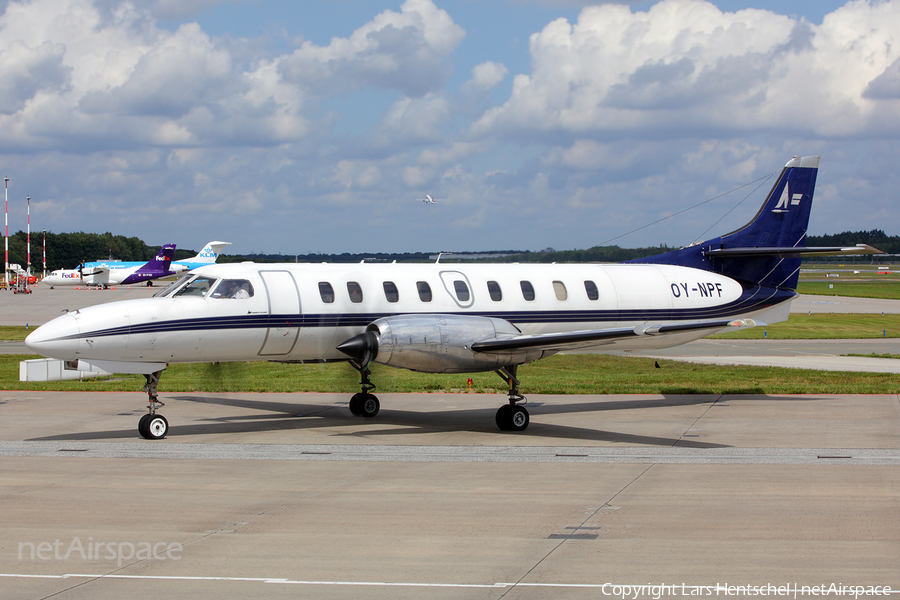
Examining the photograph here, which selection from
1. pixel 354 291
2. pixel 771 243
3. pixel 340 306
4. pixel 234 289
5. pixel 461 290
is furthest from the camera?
pixel 771 243

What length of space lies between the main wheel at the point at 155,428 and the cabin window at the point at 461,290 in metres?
6.95

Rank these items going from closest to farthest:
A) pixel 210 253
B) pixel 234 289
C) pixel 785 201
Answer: pixel 234 289 < pixel 785 201 < pixel 210 253

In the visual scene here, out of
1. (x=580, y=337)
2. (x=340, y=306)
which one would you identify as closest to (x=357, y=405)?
(x=340, y=306)

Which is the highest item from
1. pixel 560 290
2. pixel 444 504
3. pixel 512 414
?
pixel 560 290

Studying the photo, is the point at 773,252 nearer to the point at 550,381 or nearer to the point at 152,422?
the point at 550,381

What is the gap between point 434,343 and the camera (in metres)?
16.3

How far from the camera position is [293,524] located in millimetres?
10242

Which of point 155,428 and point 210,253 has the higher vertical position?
point 210,253

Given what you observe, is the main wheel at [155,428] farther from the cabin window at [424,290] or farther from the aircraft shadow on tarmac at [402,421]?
the cabin window at [424,290]

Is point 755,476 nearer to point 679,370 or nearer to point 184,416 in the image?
point 184,416

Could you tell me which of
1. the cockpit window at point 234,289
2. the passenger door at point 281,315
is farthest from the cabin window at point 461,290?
the cockpit window at point 234,289

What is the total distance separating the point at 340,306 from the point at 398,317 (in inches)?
66.0

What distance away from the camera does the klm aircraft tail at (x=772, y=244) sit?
2300cm

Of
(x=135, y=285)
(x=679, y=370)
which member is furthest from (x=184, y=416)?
(x=135, y=285)
